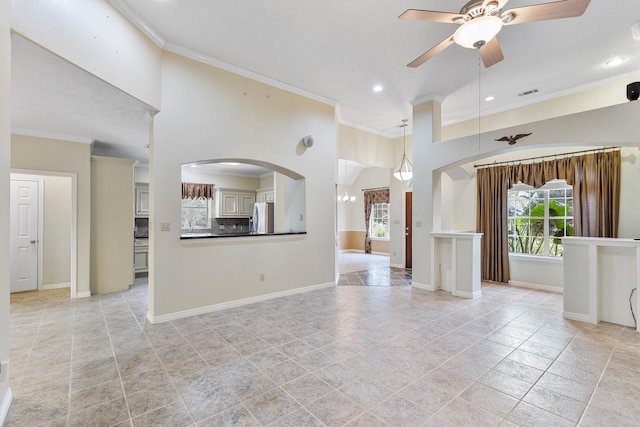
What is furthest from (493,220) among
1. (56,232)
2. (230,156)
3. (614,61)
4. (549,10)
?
(56,232)

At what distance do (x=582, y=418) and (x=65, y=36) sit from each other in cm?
462

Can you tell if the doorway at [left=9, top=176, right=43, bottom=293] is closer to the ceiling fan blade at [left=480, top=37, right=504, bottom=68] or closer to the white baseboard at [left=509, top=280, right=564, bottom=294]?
the ceiling fan blade at [left=480, top=37, right=504, bottom=68]

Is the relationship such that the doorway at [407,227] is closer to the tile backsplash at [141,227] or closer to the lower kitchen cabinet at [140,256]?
the lower kitchen cabinet at [140,256]

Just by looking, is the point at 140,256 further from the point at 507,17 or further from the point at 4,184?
the point at 507,17

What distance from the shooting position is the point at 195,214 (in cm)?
827

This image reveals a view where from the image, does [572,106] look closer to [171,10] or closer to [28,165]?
[171,10]

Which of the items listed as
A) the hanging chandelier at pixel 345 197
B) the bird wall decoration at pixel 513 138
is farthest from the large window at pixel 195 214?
the bird wall decoration at pixel 513 138

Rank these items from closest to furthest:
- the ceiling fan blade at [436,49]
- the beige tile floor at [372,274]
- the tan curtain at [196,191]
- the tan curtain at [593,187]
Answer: the ceiling fan blade at [436,49] → the tan curtain at [593,187] → the beige tile floor at [372,274] → the tan curtain at [196,191]

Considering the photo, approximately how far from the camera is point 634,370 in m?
2.48

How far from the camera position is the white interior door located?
5211 mm

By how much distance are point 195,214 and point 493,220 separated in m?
7.42

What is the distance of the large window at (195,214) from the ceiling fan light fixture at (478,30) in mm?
7462

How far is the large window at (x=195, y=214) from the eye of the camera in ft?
26.7

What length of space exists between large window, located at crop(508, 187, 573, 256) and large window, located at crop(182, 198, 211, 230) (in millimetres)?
7535
